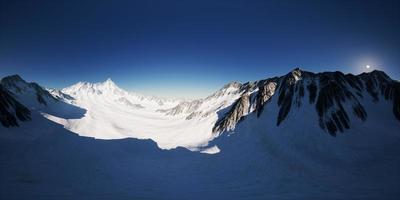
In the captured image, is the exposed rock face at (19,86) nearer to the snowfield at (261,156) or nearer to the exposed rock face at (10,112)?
the exposed rock face at (10,112)

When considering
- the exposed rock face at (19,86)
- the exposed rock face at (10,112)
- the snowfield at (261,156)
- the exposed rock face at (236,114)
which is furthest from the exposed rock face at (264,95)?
the exposed rock face at (19,86)

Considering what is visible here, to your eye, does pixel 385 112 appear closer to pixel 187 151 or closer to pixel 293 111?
pixel 293 111

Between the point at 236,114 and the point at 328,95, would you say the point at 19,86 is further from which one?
the point at 328,95

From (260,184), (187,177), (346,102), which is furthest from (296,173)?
(346,102)

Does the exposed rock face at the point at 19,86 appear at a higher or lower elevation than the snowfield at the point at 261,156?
higher

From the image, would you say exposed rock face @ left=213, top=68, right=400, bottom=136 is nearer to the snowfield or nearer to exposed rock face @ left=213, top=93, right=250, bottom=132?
exposed rock face @ left=213, top=93, right=250, bottom=132

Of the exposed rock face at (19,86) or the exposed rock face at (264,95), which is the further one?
the exposed rock face at (19,86)

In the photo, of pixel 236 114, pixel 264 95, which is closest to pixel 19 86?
pixel 236 114

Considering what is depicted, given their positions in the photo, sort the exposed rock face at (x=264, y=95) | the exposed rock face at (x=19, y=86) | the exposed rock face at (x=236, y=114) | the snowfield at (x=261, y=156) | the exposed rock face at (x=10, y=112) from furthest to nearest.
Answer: the exposed rock face at (x=19, y=86), the exposed rock face at (x=236, y=114), the exposed rock face at (x=264, y=95), the exposed rock face at (x=10, y=112), the snowfield at (x=261, y=156)

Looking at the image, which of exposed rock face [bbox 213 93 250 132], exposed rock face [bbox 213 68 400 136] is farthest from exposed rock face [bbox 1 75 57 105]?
exposed rock face [bbox 213 68 400 136]
